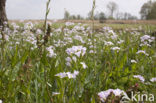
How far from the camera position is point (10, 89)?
174 cm

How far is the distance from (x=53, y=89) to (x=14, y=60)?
2.41 ft

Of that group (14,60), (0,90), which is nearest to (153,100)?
(0,90)

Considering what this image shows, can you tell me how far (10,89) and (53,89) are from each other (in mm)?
434

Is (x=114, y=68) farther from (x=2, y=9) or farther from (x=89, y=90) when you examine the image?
(x=2, y=9)

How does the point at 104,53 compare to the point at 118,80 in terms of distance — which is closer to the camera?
the point at 118,80

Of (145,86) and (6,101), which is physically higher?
(6,101)

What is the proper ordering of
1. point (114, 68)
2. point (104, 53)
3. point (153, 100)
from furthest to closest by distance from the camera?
point (104, 53) < point (114, 68) < point (153, 100)

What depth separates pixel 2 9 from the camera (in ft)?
30.8

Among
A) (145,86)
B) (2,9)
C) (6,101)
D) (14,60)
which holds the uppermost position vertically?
(2,9)

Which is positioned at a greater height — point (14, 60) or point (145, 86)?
point (14, 60)

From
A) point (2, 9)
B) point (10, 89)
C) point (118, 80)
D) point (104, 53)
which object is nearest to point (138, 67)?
point (118, 80)

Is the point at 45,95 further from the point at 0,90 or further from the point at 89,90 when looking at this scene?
the point at 89,90

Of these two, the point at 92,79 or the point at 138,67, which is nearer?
the point at 92,79

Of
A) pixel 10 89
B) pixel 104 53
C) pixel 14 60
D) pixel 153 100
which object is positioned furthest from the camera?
pixel 104 53
